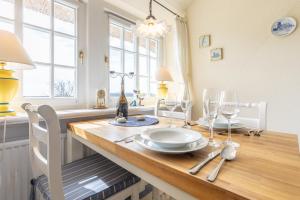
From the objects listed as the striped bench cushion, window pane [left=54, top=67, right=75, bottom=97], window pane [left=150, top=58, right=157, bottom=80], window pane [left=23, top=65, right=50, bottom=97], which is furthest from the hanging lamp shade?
the striped bench cushion

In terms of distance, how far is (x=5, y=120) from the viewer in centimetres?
107

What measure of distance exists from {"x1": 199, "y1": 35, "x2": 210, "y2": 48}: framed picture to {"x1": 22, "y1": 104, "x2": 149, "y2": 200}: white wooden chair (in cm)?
215

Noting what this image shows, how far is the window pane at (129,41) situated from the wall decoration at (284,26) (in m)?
1.71

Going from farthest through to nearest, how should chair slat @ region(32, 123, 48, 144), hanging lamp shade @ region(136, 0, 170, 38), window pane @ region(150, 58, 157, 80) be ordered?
window pane @ region(150, 58, 157, 80) → hanging lamp shade @ region(136, 0, 170, 38) → chair slat @ region(32, 123, 48, 144)

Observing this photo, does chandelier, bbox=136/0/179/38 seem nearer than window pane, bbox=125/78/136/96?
Yes

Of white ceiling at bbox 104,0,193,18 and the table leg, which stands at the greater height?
white ceiling at bbox 104,0,193,18

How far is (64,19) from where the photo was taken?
5.50 ft

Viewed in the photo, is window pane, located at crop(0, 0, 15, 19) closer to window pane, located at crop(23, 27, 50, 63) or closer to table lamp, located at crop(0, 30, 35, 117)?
window pane, located at crop(23, 27, 50, 63)

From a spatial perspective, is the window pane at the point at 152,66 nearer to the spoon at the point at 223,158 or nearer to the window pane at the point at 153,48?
the window pane at the point at 153,48

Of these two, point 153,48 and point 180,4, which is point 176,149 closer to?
point 153,48

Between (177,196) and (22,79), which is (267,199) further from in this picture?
(22,79)

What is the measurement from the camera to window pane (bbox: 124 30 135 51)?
7.51ft

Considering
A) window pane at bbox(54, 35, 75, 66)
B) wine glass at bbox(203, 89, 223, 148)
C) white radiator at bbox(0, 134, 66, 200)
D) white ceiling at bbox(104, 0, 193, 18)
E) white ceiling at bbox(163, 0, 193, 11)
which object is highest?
white ceiling at bbox(163, 0, 193, 11)

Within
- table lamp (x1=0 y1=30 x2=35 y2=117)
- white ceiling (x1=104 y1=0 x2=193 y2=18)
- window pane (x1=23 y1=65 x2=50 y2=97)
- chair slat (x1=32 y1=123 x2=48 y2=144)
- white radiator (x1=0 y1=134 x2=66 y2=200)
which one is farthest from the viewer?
white ceiling (x1=104 y1=0 x2=193 y2=18)
